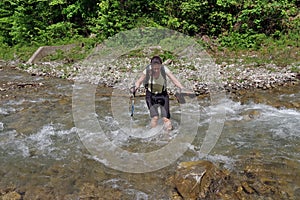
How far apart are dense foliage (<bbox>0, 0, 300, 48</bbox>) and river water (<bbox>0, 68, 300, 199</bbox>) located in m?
7.43

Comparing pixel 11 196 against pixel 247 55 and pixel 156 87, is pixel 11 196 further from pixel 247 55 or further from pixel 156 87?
pixel 247 55

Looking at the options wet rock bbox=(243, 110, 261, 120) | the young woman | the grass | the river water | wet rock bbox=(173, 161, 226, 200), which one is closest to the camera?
wet rock bbox=(173, 161, 226, 200)

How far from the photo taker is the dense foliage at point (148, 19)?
17984 millimetres

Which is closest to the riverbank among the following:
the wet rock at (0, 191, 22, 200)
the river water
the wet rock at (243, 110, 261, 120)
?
the river water

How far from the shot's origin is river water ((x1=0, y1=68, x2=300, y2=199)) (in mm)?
6062

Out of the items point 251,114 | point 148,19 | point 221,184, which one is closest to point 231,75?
point 251,114

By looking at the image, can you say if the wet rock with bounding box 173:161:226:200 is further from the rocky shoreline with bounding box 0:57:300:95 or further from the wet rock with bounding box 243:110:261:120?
the rocky shoreline with bounding box 0:57:300:95

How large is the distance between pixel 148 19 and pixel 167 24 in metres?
1.97

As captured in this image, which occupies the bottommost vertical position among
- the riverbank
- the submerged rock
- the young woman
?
the riverbank

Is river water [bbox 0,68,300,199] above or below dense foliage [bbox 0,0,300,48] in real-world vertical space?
below

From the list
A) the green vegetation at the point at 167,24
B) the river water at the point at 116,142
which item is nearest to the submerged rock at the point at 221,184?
the river water at the point at 116,142

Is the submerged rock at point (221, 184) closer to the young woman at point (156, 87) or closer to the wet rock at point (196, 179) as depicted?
the wet rock at point (196, 179)

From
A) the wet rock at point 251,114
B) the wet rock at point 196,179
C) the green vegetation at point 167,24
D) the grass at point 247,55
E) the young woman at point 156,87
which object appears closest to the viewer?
the wet rock at point 196,179

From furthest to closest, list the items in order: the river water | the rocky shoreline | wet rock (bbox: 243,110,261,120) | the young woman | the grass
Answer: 1. the grass
2. the rocky shoreline
3. wet rock (bbox: 243,110,261,120)
4. the young woman
5. the river water
